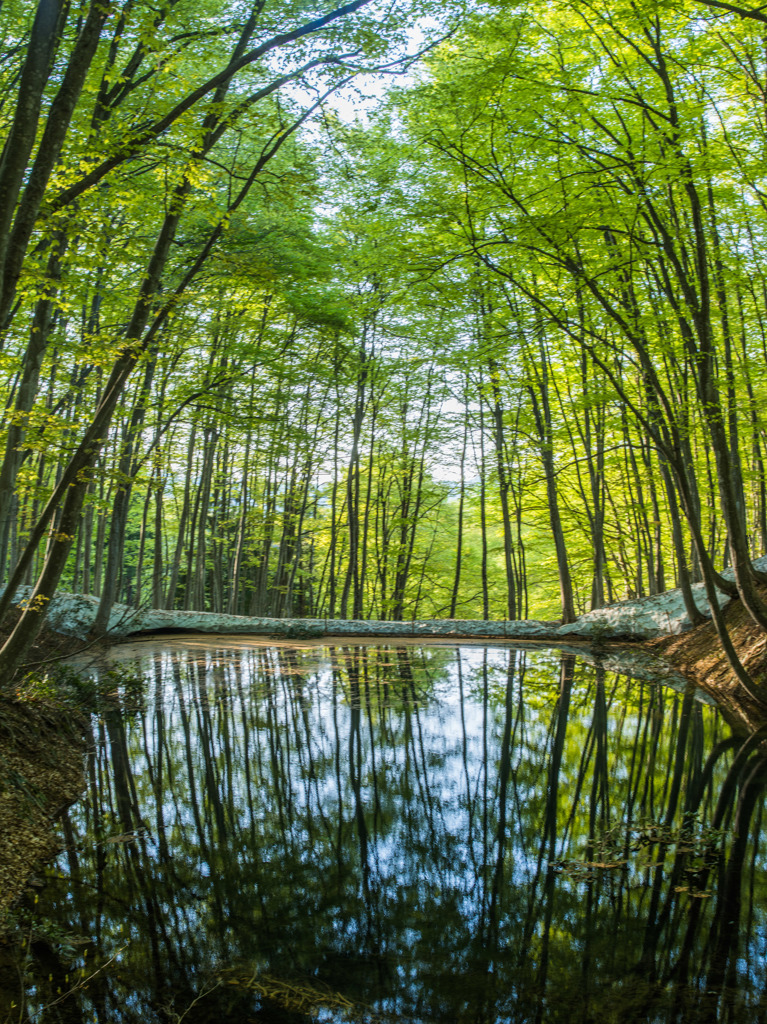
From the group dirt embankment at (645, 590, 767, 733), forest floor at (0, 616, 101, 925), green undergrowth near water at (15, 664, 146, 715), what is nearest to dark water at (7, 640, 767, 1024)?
forest floor at (0, 616, 101, 925)

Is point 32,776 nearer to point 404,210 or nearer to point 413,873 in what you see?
point 413,873

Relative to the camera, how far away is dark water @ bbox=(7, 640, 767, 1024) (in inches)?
96.3

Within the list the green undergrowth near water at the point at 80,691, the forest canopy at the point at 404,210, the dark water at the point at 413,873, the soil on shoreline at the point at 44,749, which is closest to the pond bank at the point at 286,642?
the soil on shoreline at the point at 44,749

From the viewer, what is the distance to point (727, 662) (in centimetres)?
820

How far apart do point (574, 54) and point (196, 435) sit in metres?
14.4

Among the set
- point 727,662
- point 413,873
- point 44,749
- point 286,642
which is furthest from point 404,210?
point 413,873

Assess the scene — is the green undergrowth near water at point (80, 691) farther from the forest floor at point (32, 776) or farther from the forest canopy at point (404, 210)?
the forest canopy at point (404, 210)

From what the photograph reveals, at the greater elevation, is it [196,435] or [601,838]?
[196,435]

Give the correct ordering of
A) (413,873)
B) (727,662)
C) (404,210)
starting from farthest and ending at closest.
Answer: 1. (404,210)
2. (727,662)
3. (413,873)

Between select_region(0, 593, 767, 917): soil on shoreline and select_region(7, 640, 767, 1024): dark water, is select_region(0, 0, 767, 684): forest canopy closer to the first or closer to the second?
select_region(0, 593, 767, 917): soil on shoreline

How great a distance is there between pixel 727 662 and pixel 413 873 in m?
6.20

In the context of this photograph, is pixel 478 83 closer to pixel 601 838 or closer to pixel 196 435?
pixel 601 838

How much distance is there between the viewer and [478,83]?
6.55m

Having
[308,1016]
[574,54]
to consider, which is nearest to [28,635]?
[308,1016]
